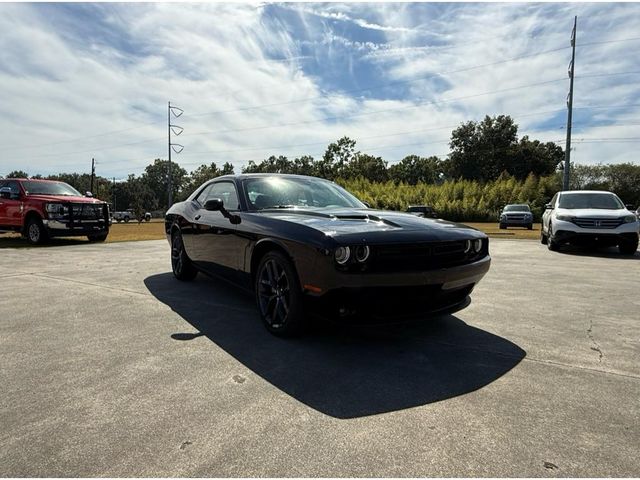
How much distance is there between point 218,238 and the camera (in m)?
4.56

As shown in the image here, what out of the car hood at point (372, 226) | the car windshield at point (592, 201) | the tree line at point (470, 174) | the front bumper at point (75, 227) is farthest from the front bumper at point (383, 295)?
the tree line at point (470, 174)

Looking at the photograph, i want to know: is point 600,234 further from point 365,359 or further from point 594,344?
point 365,359

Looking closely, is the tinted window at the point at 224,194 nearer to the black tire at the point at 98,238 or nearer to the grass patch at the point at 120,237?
the grass patch at the point at 120,237

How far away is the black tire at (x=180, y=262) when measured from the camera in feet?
19.2

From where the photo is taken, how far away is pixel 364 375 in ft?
8.90

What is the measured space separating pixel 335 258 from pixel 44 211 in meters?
10.4

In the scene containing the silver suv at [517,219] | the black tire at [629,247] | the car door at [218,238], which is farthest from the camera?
the silver suv at [517,219]

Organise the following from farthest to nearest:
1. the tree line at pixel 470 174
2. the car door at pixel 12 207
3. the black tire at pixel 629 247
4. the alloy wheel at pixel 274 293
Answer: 1. the tree line at pixel 470 174
2. the car door at pixel 12 207
3. the black tire at pixel 629 247
4. the alloy wheel at pixel 274 293

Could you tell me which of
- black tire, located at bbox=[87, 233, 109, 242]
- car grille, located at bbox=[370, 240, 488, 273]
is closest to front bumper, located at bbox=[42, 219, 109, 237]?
black tire, located at bbox=[87, 233, 109, 242]

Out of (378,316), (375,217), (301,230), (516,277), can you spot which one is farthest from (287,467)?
(516,277)

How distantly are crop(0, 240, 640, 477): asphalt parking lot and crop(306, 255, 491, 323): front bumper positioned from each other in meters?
0.31

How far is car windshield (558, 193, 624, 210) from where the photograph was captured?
9.90m

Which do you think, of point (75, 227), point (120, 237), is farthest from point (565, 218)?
point (120, 237)

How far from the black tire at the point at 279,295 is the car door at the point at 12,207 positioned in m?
10.2
